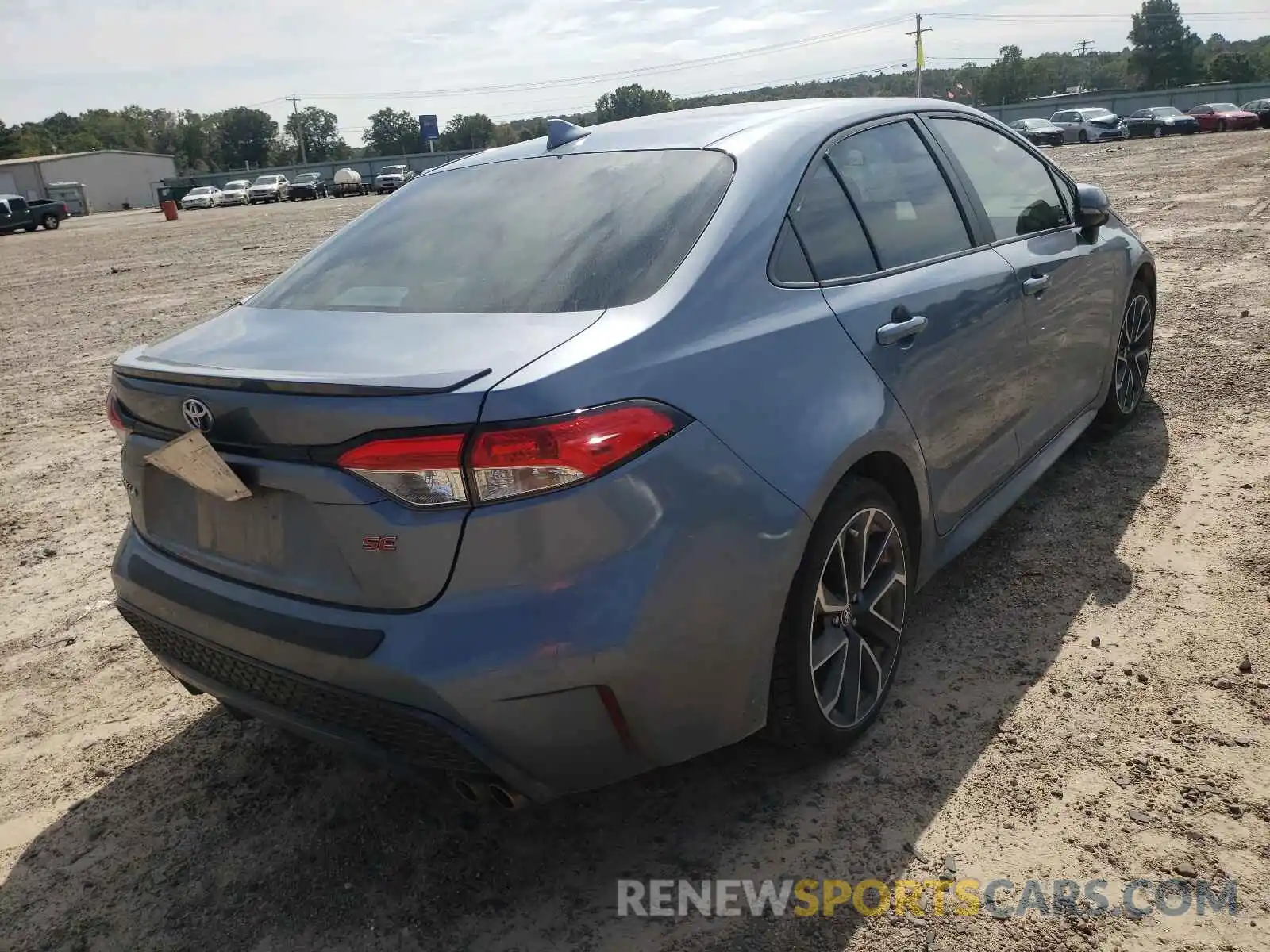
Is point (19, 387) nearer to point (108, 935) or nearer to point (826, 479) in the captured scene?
point (108, 935)

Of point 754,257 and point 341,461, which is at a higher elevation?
point 754,257

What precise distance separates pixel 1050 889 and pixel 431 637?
1478 millimetres

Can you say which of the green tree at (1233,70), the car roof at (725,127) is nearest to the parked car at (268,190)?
the car roof at (725,127)

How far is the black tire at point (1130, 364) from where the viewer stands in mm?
4613

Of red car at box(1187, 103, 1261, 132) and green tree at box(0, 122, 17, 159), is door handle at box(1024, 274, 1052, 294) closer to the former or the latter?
red car at box(1187, 103, 1261, 132)

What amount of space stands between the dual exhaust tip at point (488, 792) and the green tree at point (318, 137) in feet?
453

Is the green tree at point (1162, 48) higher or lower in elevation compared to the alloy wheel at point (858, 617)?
higher

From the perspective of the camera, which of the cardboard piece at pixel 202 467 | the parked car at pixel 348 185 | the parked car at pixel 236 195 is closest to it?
the cardboard piece at pixel 202 467

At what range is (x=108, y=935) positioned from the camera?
2.28m

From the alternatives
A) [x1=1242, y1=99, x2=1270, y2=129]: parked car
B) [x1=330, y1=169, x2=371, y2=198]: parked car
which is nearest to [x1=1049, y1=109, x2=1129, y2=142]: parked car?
[x1=1242, y1=99, x2=1270, y2=129]: parked car

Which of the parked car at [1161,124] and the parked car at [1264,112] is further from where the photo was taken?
the parked car at [1161,124]

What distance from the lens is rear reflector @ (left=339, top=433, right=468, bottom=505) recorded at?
1.85 m

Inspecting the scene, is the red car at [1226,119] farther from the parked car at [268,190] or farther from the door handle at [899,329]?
the parked car at [268,190]

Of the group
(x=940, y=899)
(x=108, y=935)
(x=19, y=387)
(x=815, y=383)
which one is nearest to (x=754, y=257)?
(x=815, y=383)
